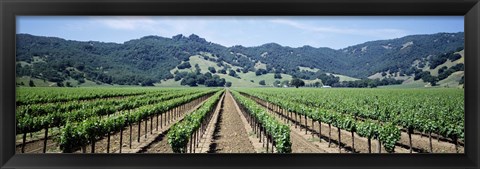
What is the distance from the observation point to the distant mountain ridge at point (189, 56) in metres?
4.48

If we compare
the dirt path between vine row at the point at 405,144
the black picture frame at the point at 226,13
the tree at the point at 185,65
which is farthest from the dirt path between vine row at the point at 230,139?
the black picture frame at the point at 226,13

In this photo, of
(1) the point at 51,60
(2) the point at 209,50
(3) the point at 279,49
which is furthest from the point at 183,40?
(1) the point at 51,60

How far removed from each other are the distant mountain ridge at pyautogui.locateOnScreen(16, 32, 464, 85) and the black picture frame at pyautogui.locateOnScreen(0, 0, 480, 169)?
2.81 ft

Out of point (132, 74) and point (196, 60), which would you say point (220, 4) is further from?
point (196, 60)

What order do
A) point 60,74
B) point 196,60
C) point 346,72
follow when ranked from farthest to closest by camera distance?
point 196,60
point 346,72
point 60,74

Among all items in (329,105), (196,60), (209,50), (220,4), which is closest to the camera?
(220,4)

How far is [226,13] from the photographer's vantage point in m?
2.88

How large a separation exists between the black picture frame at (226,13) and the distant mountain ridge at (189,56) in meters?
0.86

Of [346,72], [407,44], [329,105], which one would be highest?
[407,44]

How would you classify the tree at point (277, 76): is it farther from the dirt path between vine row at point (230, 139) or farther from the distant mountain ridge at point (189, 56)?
the dirt path between vine row at point (230, 139)

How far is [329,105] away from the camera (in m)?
11.3

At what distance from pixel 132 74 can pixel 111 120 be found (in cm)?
125

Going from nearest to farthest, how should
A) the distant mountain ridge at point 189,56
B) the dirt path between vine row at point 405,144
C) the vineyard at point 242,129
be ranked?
→ the distant mountain ridge at point 189,56 < the vineyard at point 242,129 < the dirt path between vine row at point 405,144
